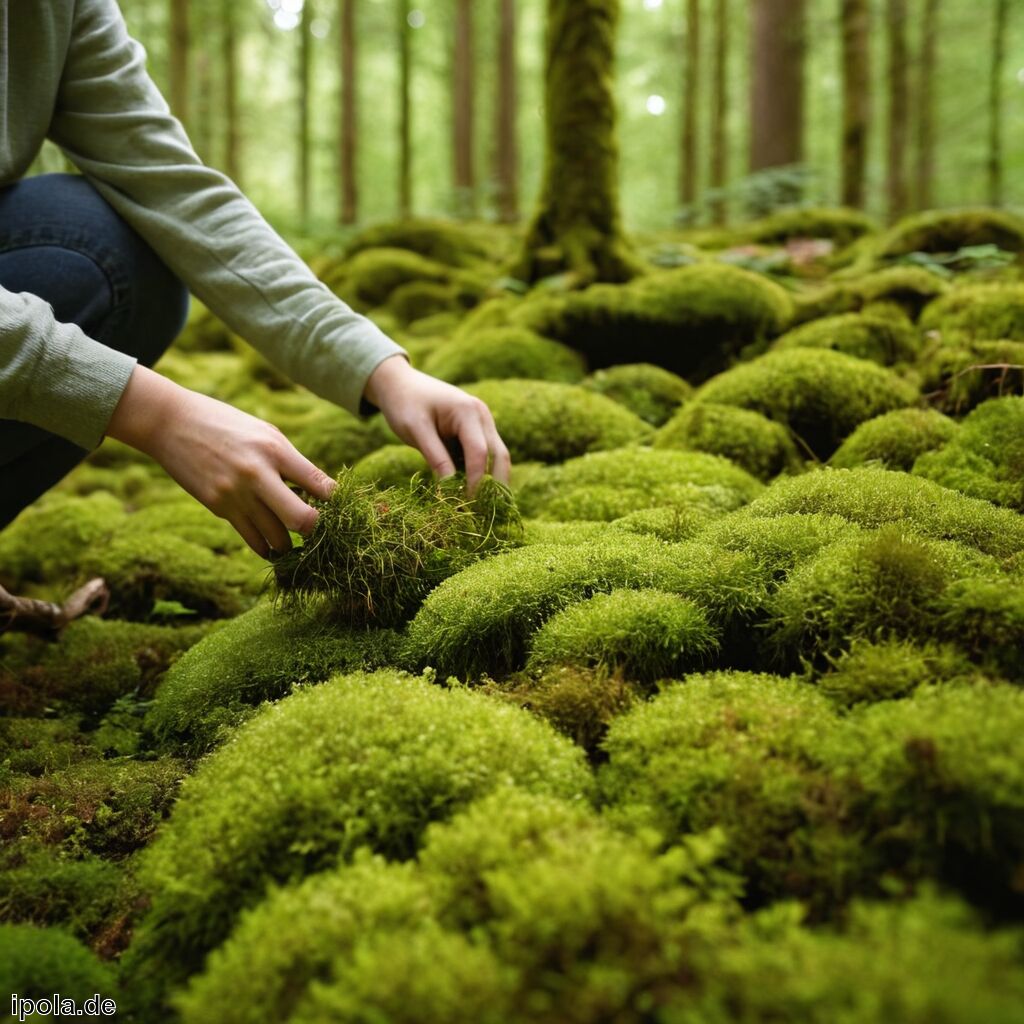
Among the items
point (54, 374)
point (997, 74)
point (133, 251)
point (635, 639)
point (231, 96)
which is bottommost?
point (635, 639)

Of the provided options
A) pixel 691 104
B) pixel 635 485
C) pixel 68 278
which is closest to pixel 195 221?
pixel 68 278

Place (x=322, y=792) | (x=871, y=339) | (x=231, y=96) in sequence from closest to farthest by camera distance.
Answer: (x=322, y=792)
(x=871, y=339)
(x=231, y=96)

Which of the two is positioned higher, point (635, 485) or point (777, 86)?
point (777, 86)

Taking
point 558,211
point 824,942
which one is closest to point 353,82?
point 558,211

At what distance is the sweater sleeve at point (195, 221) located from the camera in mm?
2768

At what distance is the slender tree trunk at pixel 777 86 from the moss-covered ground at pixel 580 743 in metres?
8.27

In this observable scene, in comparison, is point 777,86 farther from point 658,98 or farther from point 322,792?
point 658,98

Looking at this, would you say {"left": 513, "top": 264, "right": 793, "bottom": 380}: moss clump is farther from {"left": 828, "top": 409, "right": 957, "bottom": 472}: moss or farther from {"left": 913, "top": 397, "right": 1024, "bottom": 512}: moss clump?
{"left": 913, "top": 397, "right": 1024, "bottom": 512}: moss clump

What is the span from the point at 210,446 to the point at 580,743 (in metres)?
1.14

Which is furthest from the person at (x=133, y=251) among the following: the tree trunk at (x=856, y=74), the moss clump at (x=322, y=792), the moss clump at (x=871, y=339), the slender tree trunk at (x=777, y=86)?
the slender tree trunk at (x=777, y=86)

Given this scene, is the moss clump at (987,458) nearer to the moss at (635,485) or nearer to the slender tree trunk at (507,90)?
the moss at (635,485)

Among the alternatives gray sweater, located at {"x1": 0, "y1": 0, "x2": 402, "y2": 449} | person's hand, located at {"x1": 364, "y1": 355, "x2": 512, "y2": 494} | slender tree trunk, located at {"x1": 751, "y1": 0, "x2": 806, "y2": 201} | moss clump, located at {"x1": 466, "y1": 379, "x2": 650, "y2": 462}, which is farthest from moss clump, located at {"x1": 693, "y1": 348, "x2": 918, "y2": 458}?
slender tree trunk, located at {"x1": 751, "y1": 0, "x2": 806, "y2": 201}

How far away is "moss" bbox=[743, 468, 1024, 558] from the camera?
6.89 feet

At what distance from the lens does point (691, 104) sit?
15.4 metres
